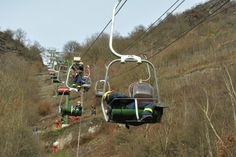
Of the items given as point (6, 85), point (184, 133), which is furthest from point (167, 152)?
point (6, 85)

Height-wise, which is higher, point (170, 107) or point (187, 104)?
point (187, 104)

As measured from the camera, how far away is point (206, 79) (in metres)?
22.5

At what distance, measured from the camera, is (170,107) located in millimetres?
18641

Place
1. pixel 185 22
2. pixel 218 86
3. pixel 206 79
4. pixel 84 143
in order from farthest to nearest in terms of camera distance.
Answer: pixel 185 22 → pixel 84 143 → pixel 206 79 → pixel 218 86

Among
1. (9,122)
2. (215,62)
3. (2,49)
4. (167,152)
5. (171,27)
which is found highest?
(2,49)

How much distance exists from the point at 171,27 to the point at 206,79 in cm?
1356

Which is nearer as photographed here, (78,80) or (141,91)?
(141,91)

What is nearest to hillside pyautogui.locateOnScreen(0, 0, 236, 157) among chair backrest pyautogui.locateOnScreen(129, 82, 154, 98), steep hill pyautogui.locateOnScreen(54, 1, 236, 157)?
steep hill pyautogui.locateOnScreen(54, 1, 236, 157)

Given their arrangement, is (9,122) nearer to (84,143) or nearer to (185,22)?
(84,143)

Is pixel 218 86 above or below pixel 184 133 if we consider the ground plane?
above

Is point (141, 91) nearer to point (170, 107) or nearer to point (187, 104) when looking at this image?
point (170, 107)

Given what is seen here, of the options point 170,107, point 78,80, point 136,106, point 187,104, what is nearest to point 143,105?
point 136,106

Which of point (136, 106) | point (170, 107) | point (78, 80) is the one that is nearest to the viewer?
point (136, 106)

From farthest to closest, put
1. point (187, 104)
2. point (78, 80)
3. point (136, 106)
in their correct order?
point (187, 104), point (78, 80), point (136, 106)
